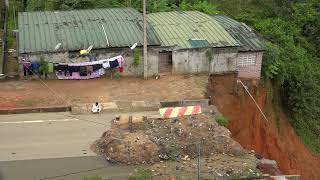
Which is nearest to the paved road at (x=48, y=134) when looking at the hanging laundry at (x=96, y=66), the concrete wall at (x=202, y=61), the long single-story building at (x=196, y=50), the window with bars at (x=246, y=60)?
the hanging laundry at (x=96, y=66)

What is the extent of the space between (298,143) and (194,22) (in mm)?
8830

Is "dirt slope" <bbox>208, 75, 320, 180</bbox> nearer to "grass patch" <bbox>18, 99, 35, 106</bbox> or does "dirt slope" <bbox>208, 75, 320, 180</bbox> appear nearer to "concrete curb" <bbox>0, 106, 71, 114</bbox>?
"concrete curb" <bbox>0, 106, 71, 114</bbox>

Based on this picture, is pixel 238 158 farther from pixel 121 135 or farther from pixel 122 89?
pixel 122 89

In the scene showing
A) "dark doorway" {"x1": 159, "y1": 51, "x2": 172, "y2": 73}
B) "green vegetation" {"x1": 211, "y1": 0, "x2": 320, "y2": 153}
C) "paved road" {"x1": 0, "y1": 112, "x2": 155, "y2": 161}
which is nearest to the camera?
"paved road" {"x1": 0, "y1": 112, "x2": 155, "y2": 161}

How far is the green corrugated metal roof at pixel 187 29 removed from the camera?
2491cm

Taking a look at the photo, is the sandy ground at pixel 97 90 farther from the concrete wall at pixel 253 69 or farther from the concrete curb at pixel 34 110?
the concrete wall at pixel 253 69

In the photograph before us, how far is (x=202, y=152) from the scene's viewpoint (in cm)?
1739

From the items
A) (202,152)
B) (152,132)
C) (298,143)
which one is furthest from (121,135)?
(298,143)

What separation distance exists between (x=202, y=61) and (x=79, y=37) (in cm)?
630

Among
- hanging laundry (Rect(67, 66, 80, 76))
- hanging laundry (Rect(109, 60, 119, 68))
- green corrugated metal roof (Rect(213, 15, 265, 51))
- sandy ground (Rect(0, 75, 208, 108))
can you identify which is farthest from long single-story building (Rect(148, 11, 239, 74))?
hanging laundry (Rect(67, 66, 80, 76))

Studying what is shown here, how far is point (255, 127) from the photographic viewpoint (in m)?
24.4

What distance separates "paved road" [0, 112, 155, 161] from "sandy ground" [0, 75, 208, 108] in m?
1.26

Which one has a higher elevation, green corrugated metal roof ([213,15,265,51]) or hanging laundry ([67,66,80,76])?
green corrugated metal roof ([213,15,265,51])

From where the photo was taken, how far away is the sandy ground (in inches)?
861
